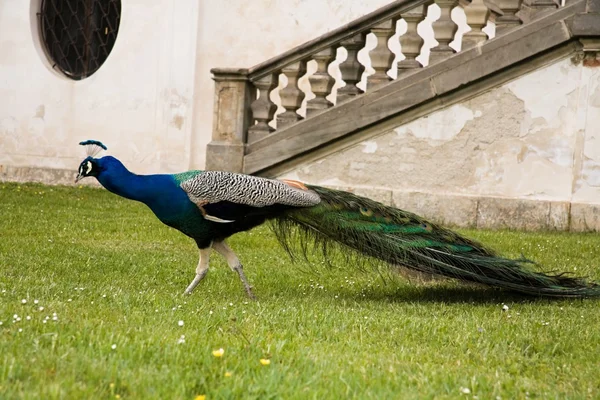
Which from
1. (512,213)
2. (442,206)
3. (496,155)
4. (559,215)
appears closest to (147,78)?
(442,206)

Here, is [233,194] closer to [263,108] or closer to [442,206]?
[442,206]

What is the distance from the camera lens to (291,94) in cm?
1247

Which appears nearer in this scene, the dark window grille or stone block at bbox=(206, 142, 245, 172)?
stone block at bbox=(206, 142, 245, 172)

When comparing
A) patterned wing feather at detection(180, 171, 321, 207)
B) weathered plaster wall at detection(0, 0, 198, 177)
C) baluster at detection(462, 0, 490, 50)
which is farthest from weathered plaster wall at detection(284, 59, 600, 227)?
patterned wing feather at detection(180, 171, 321, 207)

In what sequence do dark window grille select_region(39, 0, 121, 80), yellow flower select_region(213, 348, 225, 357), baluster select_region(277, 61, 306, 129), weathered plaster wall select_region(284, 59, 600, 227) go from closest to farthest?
yellow flower select_region(213, 348, 225, 357) < weathered plaster wall select_region(284, 59, 600, 227) < baluster select_region(277, 61, 306, 129) < dark window grille select_region(39, 0, 121, 80)

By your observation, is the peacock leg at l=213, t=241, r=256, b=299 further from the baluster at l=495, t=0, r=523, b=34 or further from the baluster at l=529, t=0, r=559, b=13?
the baluster at l=529, t=0, r=559, b=13

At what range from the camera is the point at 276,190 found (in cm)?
697

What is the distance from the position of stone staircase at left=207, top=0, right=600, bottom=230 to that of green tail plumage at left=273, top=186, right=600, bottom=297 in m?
4.41

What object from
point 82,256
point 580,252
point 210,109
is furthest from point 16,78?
point 580,252

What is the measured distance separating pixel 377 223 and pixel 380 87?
189 inches

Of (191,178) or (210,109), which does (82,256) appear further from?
(210,109)

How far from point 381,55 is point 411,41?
1.28 feet

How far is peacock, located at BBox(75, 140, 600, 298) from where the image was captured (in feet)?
22.2

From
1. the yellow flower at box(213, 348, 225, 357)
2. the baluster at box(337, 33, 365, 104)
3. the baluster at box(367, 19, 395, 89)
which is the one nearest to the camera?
the yellow flower at box(213, 348, 225, 357)
